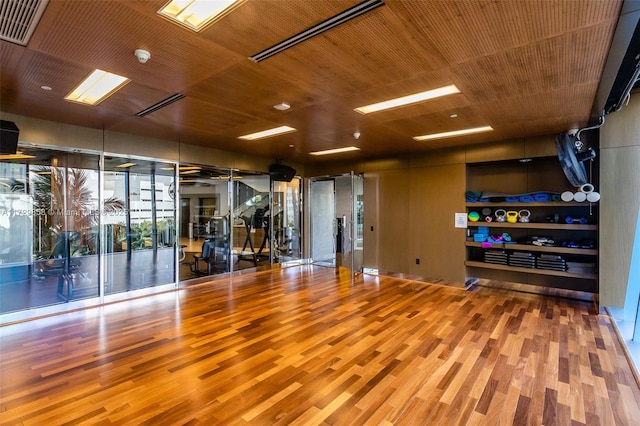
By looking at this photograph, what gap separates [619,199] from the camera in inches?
174

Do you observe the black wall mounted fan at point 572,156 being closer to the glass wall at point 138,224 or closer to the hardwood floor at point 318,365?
the hardwood floor at point 318,365

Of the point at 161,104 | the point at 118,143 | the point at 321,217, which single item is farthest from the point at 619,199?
the point at 118,143

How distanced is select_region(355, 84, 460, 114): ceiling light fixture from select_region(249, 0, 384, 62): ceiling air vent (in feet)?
5.28

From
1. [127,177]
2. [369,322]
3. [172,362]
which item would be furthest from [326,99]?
[127,177]

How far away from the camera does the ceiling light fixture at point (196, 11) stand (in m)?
1.96

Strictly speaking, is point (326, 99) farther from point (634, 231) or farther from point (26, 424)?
point (634, 231)

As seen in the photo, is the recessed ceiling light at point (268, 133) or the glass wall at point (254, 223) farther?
the glass wall at point (254, 223)

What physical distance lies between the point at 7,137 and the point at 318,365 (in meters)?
4.32

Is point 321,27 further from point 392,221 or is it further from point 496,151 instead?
point 392,221

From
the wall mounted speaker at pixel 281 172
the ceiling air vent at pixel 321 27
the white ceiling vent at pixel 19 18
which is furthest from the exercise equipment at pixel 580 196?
the white ceiling vent at pixel 19 18

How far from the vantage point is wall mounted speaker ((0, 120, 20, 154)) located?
11.6 feet

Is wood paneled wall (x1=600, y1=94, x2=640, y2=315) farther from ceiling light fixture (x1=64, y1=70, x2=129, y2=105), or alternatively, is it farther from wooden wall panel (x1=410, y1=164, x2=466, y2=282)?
ceiling light fixture (x1=64, y1=70, x2=129, y2=105)

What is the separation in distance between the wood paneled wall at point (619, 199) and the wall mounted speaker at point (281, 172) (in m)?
5.90

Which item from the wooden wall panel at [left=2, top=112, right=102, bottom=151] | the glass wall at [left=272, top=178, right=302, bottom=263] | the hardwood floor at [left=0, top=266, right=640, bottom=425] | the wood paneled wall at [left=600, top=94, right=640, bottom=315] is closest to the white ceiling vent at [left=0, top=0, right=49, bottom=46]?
the wooden wall panel at [left=2, top=112, right=102, bottom=151]
